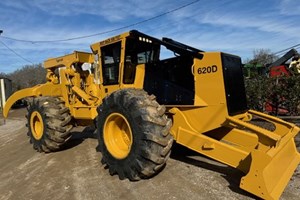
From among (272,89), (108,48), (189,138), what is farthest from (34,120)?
(272,89)

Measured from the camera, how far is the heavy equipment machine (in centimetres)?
501

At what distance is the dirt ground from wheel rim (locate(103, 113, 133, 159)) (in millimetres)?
496

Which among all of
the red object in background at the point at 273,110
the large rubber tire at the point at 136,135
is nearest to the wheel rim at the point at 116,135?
the large rubber tire at the point at 136,135

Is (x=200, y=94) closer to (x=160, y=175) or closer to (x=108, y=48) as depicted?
(x=160, y=175)

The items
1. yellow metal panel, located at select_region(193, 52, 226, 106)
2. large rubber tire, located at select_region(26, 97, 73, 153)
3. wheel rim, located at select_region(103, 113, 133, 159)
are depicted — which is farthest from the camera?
large rubber tire, located at select_region(26, 97, 73, 153)

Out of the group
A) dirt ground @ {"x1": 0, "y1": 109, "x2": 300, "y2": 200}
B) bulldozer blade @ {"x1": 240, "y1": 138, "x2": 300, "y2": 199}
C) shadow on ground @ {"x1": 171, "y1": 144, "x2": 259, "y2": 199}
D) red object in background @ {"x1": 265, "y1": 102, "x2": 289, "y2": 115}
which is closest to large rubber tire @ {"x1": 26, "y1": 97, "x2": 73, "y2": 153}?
dirt ground @ {"x1": 0, "y1": 109, "x2": 300, "y2": 200}

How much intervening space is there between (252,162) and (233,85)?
5.76ft

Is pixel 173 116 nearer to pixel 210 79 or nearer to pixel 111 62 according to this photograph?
pixel 210 79

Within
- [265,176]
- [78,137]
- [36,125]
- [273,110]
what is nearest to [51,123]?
[36,125]

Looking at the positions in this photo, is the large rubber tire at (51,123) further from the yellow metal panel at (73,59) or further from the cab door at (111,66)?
the cab door at (111,66)

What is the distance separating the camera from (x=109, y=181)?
5.76 metres

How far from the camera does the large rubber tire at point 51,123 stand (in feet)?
26.3

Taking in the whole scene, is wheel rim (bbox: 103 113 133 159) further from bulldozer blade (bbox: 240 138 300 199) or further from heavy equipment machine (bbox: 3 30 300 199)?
bulldozer blade (bbox: 240 138 300 199)

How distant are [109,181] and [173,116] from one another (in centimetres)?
162
